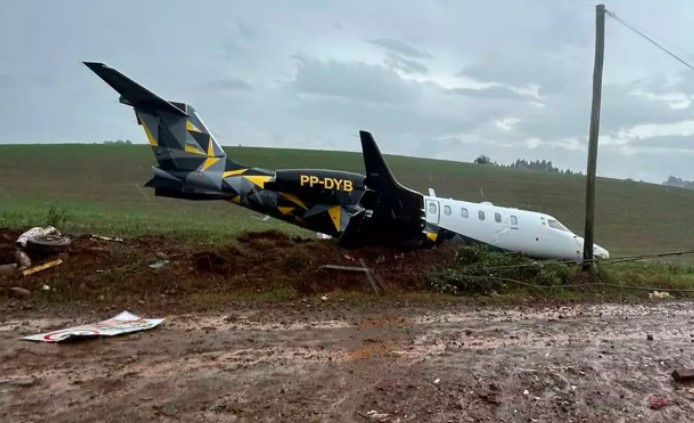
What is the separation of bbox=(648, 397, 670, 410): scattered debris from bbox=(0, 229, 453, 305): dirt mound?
676 centimetres

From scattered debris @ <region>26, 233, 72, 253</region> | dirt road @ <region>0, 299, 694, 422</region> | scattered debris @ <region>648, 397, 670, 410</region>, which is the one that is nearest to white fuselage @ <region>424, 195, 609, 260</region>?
dirt road @ <region>0, 299, 694, 422</region>

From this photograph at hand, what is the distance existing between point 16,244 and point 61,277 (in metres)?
1.94

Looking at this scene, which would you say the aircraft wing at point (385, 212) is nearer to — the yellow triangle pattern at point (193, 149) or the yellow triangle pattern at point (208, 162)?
the yellow triangle pattern at point (208, 162)

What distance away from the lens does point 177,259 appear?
1275 cm

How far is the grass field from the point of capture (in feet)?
95.7

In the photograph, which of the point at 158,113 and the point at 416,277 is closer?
the point at 416,277

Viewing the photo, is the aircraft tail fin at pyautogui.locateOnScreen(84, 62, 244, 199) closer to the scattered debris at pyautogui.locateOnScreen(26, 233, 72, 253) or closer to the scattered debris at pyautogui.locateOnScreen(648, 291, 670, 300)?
the scattered debris at pyautogui.locateOnScreen(26, 233, 72, 253)

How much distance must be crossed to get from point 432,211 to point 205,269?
6.59 meters

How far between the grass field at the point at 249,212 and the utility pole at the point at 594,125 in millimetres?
10950

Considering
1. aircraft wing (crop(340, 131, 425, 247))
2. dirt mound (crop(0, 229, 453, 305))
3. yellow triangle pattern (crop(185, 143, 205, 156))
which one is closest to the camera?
dirt mound (crop(0, 229, 453, 305))

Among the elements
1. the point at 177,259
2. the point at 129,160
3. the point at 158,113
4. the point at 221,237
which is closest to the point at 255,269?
the point at 177,259

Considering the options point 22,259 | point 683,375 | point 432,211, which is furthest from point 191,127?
point 683,375

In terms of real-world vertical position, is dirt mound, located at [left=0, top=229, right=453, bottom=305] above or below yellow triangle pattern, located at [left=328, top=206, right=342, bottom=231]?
below

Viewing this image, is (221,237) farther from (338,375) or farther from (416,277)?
(338,375)
